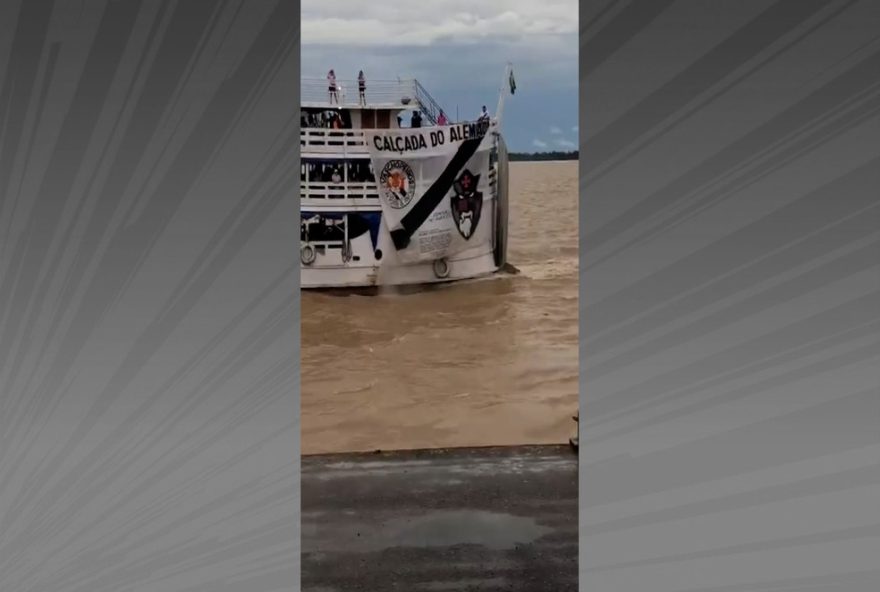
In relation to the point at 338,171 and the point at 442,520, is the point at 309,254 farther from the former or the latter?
the point at 442,520

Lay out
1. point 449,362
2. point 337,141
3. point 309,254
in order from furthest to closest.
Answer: point 309,254
point 337,141
point 449,362

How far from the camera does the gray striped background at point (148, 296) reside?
6.54 ft

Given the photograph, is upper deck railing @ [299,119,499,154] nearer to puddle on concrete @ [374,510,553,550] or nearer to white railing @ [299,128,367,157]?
white railing @ [299,128,367,157]

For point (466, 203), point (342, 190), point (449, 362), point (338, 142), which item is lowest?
point (449, 362)

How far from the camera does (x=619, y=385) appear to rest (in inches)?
82.4

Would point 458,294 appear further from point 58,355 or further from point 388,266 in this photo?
point 58,355

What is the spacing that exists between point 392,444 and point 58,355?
629 cm

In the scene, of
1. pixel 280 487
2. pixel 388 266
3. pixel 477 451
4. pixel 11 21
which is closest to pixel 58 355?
pixel 280 487

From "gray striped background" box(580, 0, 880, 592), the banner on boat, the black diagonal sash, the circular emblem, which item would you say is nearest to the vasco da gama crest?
the banner on boat

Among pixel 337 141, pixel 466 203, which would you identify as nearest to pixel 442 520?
pixel 337 141

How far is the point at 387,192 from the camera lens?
661 inches

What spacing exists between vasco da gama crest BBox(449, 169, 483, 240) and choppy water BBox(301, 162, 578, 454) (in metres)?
0.89

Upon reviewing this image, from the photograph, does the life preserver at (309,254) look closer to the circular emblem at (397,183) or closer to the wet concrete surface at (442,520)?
the circular emblem at (397,183)

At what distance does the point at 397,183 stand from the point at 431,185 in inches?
21.6
